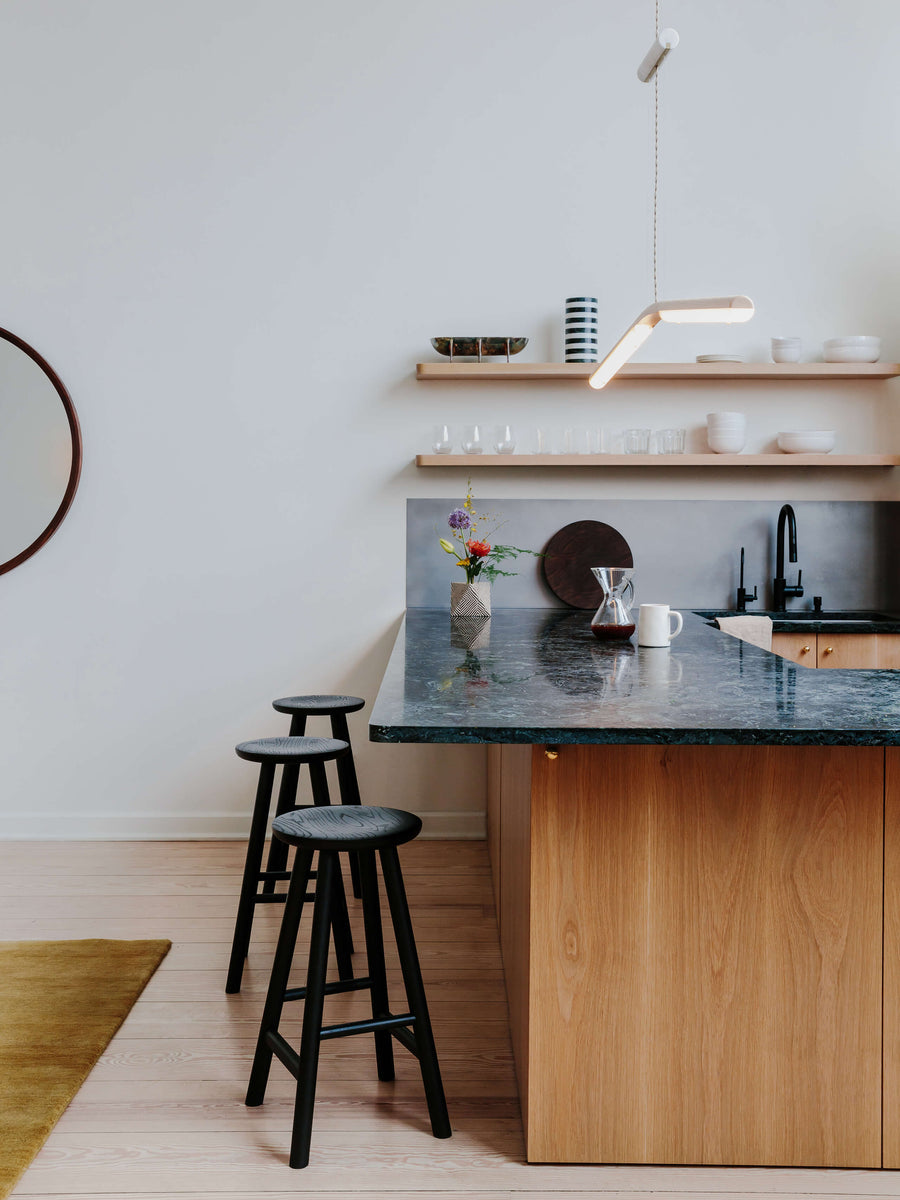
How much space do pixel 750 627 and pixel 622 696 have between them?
198 cm

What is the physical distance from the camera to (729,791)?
1.95m

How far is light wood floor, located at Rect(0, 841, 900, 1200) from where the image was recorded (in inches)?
76.7

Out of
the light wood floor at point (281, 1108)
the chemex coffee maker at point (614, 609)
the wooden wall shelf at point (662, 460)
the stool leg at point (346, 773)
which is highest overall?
the wooden wall shelf at point (662, 460)

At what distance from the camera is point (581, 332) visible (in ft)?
13.3

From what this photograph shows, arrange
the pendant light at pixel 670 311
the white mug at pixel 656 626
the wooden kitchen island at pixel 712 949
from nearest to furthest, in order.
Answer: the wooden kitchen island at pixel 712 949 → the pendant light at pixel 670 311 → the white mug at pixel 656 626

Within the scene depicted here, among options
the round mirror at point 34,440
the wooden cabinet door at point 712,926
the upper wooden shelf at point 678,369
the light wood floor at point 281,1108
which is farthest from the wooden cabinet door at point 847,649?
the round mirror at point 34,440

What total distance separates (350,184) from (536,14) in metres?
1.01

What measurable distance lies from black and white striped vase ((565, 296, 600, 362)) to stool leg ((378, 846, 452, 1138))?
2.52 meters

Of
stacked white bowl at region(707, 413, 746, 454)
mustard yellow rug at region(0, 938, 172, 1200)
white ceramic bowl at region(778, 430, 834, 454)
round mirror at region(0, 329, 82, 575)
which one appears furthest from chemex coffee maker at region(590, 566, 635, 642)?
round mirror at region(0, 329, 82, 575)

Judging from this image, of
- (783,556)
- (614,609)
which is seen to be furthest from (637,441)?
(614,609)

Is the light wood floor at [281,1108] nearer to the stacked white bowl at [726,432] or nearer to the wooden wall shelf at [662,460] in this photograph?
the wooden wall shelf at [662,460]

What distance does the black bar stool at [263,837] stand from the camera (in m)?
2.82

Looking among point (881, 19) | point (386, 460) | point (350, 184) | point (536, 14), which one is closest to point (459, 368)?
point (386, 460)

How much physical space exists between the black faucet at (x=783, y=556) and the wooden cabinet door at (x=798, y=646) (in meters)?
0.35
